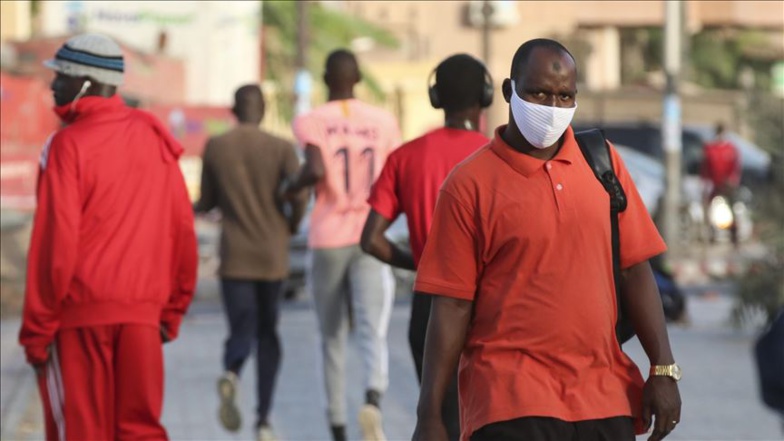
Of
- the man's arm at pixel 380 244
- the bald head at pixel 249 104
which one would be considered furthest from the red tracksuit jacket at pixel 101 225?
the bald head at pixel 249 104

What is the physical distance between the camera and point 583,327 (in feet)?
14.4

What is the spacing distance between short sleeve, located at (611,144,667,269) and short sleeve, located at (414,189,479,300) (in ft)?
1.23

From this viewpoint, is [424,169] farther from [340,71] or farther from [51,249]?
[340,71]

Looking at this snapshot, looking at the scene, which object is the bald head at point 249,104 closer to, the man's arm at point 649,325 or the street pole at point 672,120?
the man's arm at point 649,325

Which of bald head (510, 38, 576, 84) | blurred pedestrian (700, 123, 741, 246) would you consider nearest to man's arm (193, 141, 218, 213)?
bald head (510, 38, 576, 84)

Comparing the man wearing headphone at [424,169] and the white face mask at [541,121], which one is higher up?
the white face mask at [541,121]

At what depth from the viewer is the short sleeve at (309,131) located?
831cm

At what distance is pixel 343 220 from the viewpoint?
27.5 ft

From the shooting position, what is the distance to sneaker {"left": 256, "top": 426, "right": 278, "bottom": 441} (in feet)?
29.1

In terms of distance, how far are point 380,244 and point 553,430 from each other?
2.11 metres

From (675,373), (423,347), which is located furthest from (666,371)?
(423,347)

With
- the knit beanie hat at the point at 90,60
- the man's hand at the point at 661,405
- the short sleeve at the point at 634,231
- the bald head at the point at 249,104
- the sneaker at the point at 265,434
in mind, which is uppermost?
the knit beanie hat at the point at 90,60

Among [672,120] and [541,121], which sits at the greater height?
[541,121]

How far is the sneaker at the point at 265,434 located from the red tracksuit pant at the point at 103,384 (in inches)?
109
